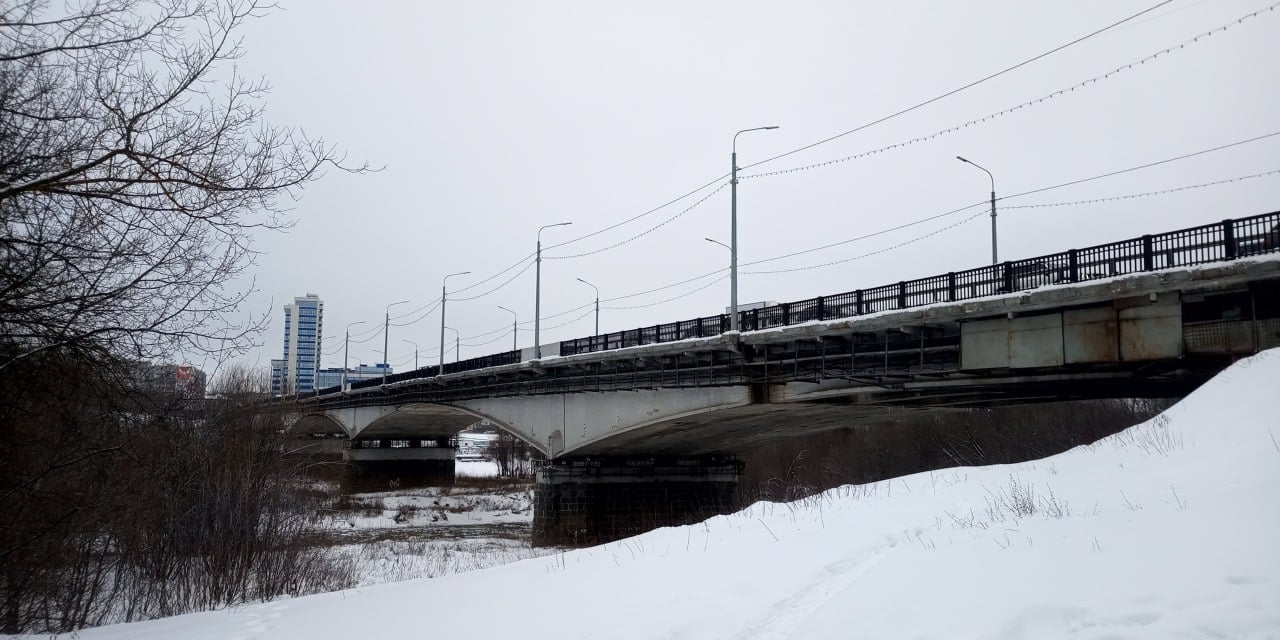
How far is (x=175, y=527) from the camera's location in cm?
1619

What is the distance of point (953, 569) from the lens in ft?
21.6

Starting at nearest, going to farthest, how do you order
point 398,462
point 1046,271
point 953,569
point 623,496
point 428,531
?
point 953,569, point 1046,271, point 428,531, point 623,496, point 398,462

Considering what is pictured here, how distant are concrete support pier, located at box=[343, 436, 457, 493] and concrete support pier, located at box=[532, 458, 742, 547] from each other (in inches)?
1390

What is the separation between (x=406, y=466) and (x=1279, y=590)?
7865 centimetres

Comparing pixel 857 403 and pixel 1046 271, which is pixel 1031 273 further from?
pixel 857 403

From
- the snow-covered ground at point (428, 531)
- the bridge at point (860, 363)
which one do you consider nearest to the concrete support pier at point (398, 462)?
the snow-covered ground at point (428, 531)

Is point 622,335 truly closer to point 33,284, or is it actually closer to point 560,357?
point 560,357

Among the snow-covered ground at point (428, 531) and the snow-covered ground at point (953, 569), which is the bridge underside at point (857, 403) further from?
the snow-covered ground at point (953, 569)

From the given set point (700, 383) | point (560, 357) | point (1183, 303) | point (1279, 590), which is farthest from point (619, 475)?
point (1279, 590)

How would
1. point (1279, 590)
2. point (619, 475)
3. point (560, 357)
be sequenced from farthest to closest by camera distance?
point (619, 475) → point (560, 357) → point (1279, 590)

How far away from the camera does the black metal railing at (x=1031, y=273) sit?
15516mm

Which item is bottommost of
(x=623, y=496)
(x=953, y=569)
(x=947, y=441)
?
(x=623, y=496)

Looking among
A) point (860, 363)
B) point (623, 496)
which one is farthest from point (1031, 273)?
point (623, 496)

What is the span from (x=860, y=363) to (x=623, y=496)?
1948cm
